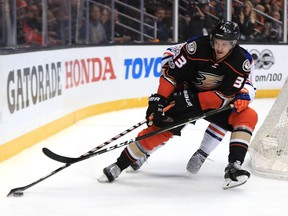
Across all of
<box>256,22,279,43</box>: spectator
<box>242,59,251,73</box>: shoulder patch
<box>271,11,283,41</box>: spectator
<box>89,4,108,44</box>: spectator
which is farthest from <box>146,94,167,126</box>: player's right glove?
<box>271,11,283,41</box>: spectator

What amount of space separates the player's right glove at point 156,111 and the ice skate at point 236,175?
1.45 feet

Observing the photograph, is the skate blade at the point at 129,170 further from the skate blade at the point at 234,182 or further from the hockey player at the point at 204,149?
the skate blade at the point at 234,182

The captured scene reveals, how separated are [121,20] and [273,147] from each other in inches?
169

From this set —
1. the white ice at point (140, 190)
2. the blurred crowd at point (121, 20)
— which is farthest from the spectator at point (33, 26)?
the white ice at point (140, 190)

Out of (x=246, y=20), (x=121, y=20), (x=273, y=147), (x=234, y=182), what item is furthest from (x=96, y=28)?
(x=234, y=182)

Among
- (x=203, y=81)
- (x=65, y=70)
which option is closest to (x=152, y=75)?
(x=65, y=70)

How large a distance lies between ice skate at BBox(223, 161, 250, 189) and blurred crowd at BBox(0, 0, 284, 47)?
6.62 ft

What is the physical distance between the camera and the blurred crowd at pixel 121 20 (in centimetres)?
548

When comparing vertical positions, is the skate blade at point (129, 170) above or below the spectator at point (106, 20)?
below

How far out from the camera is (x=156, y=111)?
12.5 feet

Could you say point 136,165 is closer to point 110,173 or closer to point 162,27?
point 110,173

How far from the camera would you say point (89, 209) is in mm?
3373

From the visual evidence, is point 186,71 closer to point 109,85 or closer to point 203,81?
point 203,81

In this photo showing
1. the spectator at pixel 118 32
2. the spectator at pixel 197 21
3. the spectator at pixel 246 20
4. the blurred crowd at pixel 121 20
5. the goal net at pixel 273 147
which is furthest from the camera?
the spectator at pixel 246 20
